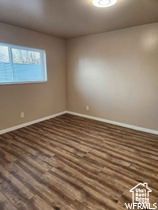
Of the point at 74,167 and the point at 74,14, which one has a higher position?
the point at 74,14

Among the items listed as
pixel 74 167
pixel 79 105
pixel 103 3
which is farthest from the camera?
pixel 79 105

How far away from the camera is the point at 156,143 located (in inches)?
109

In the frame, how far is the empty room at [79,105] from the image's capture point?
168 centimetres

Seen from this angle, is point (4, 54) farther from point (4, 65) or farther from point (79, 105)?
point (79, 105)

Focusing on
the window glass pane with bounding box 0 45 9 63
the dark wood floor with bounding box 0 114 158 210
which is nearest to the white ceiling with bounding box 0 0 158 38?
the window glass pane with bounding box 0 45 9 63

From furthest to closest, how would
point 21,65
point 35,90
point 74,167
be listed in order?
point 35,90 < point 21,65 < point 74,167

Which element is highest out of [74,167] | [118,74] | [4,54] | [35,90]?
[4,54]

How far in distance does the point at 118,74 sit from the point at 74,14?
174cm

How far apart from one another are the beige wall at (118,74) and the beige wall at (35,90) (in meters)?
0.43

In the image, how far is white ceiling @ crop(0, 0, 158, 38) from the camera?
2009mm

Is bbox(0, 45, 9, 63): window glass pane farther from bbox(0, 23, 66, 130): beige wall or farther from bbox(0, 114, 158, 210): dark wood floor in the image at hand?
bbox(0, 114, 158, 210): dark wood floor

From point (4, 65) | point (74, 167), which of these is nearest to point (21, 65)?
point (4, 65)

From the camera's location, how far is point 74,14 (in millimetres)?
2373

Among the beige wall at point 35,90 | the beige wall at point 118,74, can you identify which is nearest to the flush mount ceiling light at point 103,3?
the beige wall at point 118,74
